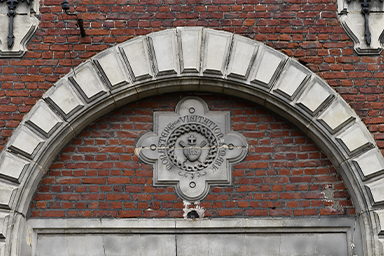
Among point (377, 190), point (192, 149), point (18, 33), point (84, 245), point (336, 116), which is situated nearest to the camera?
point (377, 190)

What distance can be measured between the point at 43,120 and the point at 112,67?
95cm

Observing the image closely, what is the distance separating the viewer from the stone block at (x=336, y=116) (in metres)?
6.30

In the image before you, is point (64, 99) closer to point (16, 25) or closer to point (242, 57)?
point (16, 25)

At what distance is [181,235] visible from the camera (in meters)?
6.26

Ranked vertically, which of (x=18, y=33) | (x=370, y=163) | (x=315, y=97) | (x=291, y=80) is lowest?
(x=370, y=163)

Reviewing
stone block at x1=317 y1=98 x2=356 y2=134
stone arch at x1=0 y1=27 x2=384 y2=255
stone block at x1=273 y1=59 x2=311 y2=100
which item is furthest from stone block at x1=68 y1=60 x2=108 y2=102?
stone block at x1=317 y1=98 x2=356 y2=134

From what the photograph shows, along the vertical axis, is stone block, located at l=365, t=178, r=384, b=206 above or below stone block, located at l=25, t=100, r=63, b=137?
below

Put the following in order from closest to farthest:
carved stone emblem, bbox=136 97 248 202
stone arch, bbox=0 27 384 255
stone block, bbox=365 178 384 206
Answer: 1. stone block, bbox=365 178 384 206
2. stone arch, bbox=0 27 384 255
3. carved stone emblem, bbox=136 97 248 202

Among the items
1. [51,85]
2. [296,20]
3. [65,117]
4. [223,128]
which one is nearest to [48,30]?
[51,85]

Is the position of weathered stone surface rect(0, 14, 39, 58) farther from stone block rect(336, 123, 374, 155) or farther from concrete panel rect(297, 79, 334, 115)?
stone block rect(336, 123, 374, 155)

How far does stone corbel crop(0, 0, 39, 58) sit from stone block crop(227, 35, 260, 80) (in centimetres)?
227

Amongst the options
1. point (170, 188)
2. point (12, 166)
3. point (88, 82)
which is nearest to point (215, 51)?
point (88, 82)

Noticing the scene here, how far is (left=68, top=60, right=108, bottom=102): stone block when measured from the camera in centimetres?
639

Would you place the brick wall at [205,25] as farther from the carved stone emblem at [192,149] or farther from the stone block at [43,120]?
the carved stone emblem at [192,149]
